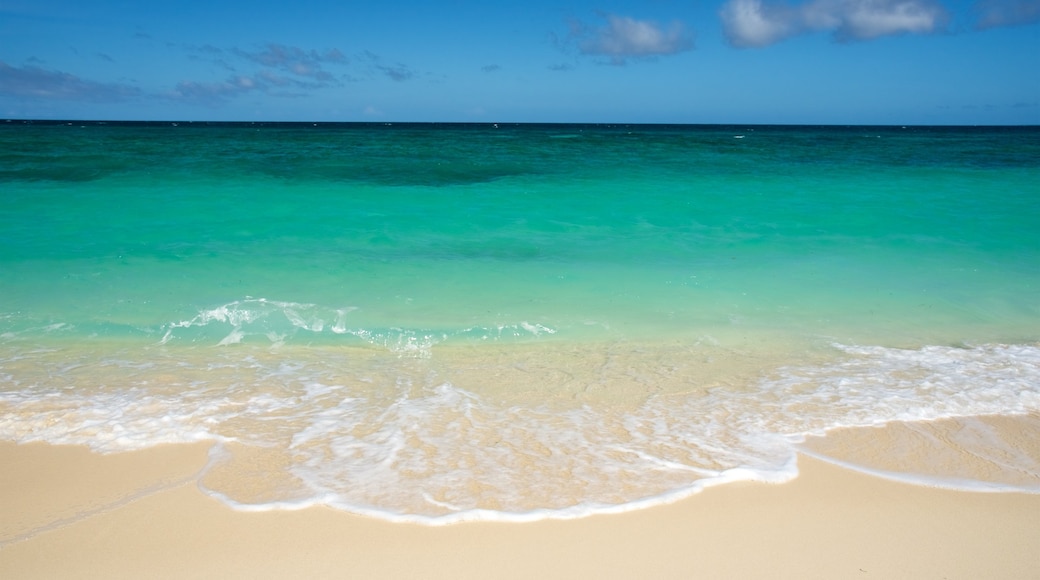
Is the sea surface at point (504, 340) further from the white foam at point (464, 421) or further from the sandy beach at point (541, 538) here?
the sandy beach at point (541, 538)

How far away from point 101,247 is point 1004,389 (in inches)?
389

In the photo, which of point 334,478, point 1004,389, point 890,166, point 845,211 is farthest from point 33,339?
point 890,166

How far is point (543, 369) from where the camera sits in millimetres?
4406

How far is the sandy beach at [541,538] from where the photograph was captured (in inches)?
94.8

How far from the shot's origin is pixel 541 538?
2.57 m

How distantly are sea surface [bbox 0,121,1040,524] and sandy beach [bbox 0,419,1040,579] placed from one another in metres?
0.12

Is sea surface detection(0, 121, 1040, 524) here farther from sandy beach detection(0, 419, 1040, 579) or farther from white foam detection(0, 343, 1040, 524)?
sandy beach detection(0, 419, 1040, 579)

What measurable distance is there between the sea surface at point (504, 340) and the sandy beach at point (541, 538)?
0.12 m

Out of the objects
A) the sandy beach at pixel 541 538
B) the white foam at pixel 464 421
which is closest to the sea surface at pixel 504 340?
the white foam at pixel 464 421

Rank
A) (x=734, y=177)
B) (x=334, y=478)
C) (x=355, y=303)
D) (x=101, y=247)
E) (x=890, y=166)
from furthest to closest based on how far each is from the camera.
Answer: (x=890, y=166) < (x=734, y=177) < (x=101, y=247) < (x=355, y=303) < (x=334, y=478)

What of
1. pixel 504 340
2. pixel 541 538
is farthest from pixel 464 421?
pixel 504 340

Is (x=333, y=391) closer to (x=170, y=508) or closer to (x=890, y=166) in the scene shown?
(x=170, y=508)

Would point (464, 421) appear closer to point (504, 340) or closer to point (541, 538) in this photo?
point (541, 538)

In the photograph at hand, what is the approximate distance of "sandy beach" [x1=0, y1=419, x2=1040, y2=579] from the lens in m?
2.41
